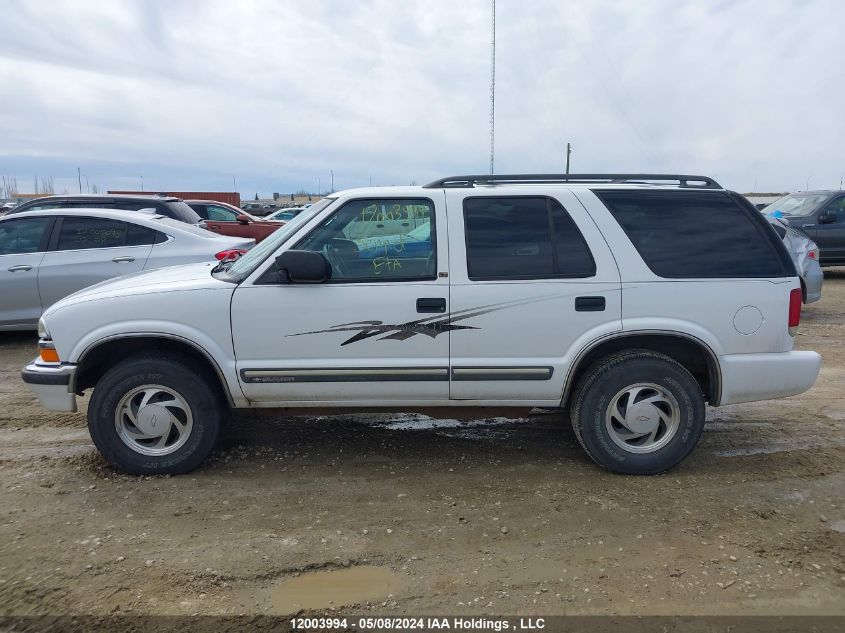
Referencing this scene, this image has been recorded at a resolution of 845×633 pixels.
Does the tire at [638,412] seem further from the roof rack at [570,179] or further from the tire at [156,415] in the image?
the tire at [156,415]

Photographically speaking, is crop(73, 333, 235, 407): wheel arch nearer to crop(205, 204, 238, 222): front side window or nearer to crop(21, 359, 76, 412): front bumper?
crop(21, 359, 76, 412): front bumper

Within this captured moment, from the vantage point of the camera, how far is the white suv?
3980 mm

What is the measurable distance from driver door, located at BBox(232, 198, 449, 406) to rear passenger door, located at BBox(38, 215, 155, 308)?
4.14 metres

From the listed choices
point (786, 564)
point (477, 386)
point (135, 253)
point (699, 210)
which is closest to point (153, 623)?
point (477, 386)

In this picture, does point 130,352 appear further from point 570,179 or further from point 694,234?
point 694,234

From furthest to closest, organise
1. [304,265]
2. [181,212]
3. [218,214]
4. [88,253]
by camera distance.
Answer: [218,214] < [181,212] < [88,253] < [304,265]

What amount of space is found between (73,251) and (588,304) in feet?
20.2

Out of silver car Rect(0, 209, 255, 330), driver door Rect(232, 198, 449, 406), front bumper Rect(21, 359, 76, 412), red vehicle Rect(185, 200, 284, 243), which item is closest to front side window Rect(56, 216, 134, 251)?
silver car Rect(0, 209, 255, 330)

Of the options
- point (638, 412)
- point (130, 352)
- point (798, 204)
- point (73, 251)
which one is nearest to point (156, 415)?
point (130, 352)

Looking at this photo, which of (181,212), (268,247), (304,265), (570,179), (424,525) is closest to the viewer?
(424,525)

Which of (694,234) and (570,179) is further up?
(570,179)

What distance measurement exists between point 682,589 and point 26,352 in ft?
23.7

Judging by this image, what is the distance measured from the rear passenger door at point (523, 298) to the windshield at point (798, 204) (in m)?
10.3

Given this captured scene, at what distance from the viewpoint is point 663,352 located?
13.9 feet
